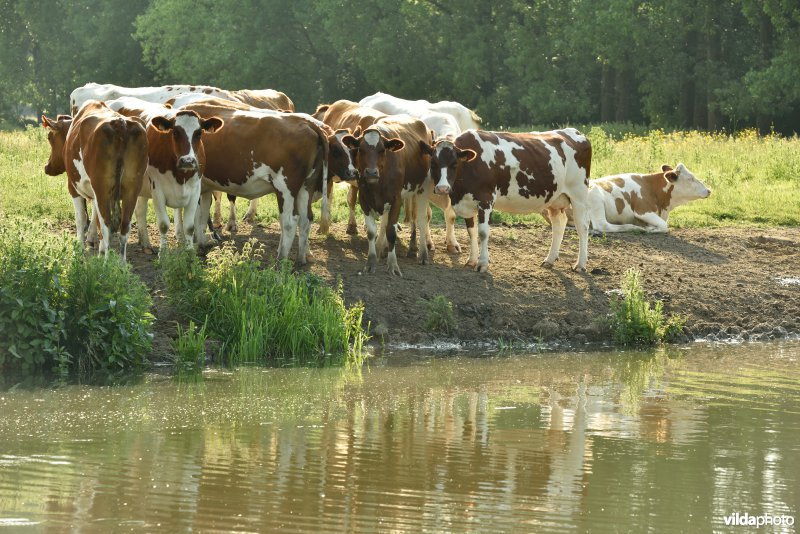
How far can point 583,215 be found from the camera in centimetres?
1770

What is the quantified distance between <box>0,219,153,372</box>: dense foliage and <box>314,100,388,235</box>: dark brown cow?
532cm

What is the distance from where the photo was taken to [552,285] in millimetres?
16672

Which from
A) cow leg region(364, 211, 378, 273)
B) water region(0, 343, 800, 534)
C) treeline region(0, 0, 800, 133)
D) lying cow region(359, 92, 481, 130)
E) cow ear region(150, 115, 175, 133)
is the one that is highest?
treeline region(0, 0, 800, 133)

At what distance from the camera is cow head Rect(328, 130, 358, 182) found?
15852mm

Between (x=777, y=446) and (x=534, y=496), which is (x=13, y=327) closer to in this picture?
(x=534, y=496)

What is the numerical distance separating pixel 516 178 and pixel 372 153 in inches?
88.0

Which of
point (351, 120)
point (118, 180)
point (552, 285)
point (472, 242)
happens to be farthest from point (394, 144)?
A: point (118, 180)

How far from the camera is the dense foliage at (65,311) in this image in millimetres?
12570

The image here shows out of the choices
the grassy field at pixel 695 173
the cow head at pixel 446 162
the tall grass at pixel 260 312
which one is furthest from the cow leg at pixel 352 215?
the tall grass at pixel 260 312

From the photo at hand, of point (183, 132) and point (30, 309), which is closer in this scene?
point (30, 309)

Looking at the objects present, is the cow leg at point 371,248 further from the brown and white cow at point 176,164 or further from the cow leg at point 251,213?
the cow leg at point 251,213

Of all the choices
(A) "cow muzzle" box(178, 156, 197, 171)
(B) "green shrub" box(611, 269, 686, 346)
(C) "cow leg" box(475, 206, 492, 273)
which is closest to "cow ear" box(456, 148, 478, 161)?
(C) "cow leg" box(475, 206, 492, 273)

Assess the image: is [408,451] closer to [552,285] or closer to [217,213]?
[552,285]

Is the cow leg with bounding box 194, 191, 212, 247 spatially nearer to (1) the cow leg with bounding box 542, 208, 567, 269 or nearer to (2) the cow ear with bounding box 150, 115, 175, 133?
(2) the cow ear with bounding box 150, 115, 175, 133
